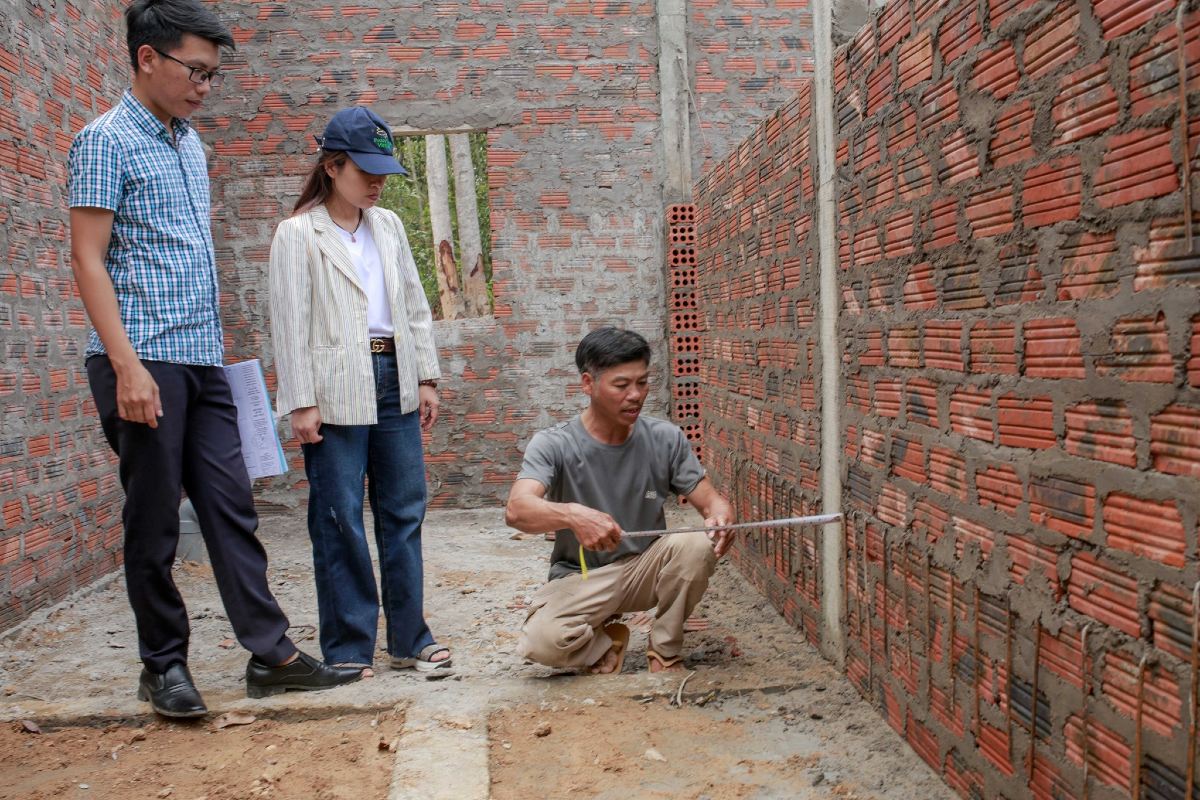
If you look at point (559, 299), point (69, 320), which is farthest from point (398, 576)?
point (559, 299)

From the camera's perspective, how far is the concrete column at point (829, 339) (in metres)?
3.30

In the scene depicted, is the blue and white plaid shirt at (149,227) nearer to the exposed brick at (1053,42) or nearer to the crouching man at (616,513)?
the crouching man at (616,513)

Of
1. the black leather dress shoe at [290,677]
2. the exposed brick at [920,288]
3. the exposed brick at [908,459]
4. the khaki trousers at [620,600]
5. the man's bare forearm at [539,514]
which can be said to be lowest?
the black leather dress shoe at [290,677]

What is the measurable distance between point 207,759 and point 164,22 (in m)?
2.07

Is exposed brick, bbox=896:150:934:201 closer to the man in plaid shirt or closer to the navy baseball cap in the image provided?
the navy baseball cap

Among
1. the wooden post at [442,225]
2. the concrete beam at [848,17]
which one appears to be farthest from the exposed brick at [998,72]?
the wooden post at [442,225]

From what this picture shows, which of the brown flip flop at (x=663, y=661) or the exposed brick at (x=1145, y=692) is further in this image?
the brown flip flop at (x=663, y=661)

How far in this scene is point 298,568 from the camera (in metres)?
5.70

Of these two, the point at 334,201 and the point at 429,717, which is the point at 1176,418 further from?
the point at 334,201

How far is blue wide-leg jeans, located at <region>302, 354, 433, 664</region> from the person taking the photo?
3.51 metres

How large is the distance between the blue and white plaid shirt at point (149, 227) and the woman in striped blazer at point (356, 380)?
0.31m

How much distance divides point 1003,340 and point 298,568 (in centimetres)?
441

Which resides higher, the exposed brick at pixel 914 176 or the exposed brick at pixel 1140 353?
the exposed brick at pixel 914 176

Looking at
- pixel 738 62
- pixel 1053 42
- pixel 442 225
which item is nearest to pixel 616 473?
pixel 1053 42
